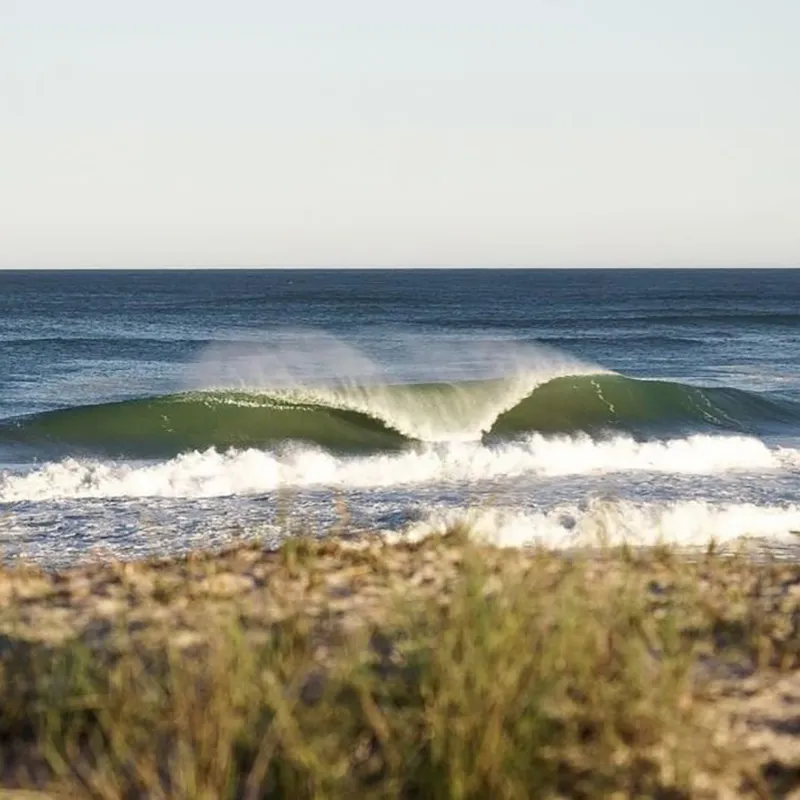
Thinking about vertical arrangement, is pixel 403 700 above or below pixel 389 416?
above

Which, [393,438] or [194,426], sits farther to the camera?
[194,426]

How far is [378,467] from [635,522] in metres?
5.15

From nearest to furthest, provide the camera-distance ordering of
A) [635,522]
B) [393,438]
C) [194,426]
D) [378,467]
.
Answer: [635,522]
[378,467]
[393,438]
[194,426]

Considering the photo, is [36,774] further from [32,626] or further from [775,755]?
[775,755]

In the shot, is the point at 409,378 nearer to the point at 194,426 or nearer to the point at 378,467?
the point at 194,426

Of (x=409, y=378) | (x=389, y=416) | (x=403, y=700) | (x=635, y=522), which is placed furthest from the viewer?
(x=409, y=378)

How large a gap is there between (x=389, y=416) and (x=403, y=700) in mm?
18417

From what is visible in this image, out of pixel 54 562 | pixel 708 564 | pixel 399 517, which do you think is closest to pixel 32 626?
pixel 708 564

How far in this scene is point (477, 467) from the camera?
16.6 m

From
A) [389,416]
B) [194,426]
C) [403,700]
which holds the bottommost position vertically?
[194,426]

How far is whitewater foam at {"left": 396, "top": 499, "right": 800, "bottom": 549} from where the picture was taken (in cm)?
1068

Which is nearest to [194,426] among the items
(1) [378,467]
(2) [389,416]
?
(2) [389,416]

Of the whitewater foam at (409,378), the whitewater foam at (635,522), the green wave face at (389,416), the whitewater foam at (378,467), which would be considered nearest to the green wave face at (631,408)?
the green wave face at (389,416)

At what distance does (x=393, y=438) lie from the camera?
21172 mm
